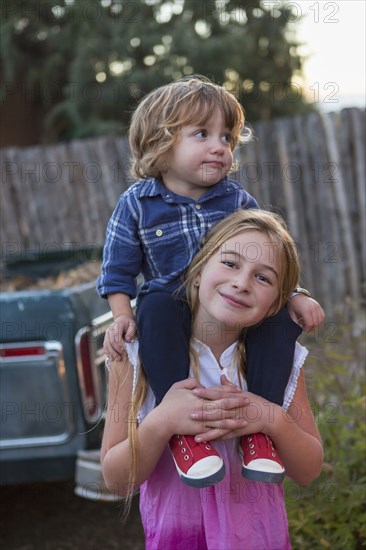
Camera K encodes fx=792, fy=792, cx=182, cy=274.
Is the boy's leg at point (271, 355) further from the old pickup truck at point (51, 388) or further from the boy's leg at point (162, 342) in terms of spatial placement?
the old pickup truck at point (51, 388)

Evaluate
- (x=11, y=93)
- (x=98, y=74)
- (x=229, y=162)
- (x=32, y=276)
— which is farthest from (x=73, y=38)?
(x=229, y=162)

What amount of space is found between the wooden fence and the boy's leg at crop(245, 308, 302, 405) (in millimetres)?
5691

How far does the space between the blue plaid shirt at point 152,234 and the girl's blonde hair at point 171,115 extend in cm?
10

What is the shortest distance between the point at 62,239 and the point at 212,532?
7.30 meters

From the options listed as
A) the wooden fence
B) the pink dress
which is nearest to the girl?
the pink dress

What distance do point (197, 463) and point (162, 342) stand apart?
302 mm

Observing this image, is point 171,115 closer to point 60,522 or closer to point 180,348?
point 180,348

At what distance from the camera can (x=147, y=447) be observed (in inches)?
75.1

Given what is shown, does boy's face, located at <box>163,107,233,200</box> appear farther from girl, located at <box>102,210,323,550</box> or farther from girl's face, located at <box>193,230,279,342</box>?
girl's face, located at <box>193,230,279,342</box>

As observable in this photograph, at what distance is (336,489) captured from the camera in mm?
3000

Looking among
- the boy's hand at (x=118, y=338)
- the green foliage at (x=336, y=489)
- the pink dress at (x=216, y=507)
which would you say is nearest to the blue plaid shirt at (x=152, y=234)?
the boy's hand at (x=118, y=338)

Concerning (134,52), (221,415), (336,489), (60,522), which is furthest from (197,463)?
(134,52)

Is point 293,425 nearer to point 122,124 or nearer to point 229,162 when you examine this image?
point 229,162

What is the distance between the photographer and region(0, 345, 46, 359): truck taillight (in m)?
3.54
